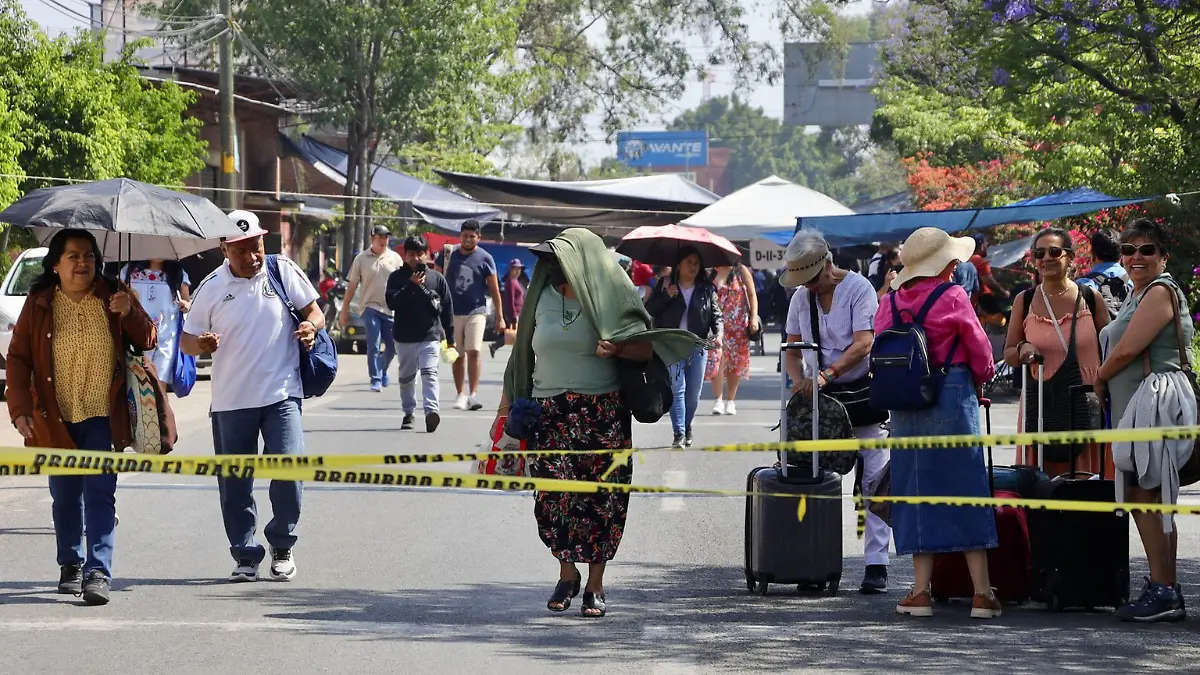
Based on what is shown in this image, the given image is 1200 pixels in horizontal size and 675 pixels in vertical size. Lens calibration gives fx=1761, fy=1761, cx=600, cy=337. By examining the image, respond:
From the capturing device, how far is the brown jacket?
7.70m

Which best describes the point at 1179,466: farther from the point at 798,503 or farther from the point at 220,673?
the point at 220,673

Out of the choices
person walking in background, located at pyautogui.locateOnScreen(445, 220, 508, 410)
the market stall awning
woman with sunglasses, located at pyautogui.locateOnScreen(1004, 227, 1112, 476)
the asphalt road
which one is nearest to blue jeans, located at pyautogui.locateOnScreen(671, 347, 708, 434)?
the asphalt road

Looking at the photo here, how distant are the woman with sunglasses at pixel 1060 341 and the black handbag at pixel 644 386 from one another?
1976 mm

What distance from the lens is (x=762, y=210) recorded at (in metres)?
21.2

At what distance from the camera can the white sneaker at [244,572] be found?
8312 mm

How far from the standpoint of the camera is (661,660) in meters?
6.60

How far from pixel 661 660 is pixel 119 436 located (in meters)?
2.78

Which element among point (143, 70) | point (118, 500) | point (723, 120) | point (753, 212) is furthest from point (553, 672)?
point (723, 120)

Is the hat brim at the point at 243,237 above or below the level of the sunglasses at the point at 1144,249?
above

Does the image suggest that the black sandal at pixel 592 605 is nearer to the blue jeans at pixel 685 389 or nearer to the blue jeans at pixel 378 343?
the blue jeans at pixel 685 389

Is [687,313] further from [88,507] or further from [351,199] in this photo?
[351,199]

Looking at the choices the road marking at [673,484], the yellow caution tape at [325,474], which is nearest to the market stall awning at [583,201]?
the road marking at [673,484]

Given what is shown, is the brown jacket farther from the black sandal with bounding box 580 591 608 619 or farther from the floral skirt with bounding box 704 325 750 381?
the floral skirt with bounding box 704 325 750 381

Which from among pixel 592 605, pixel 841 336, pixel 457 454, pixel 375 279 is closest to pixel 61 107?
pixel 375 279
